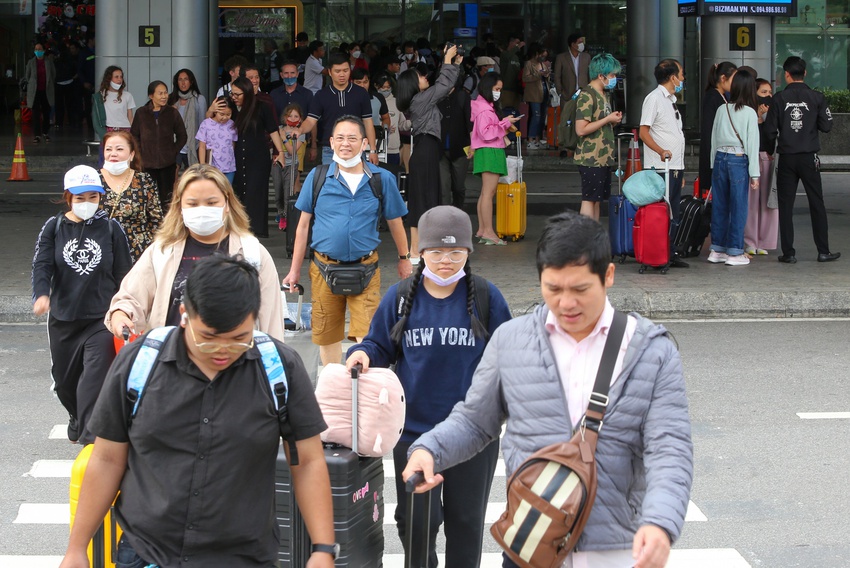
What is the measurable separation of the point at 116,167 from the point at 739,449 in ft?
12.9

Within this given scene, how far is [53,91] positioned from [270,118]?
15.0 meters

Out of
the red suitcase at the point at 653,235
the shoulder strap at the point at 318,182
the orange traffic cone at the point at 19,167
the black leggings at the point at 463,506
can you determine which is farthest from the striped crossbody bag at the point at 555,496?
the orange traffic cone at the point at 19,167

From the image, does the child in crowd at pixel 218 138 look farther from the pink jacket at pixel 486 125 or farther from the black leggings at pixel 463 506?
the black leggings at pixel 463 506

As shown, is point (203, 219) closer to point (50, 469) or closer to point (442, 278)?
point (442, 278)

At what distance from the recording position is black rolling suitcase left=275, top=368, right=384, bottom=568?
4527 millimetres

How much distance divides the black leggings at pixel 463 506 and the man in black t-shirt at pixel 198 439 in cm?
125

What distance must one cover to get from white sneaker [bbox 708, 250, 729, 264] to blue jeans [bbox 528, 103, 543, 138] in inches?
447

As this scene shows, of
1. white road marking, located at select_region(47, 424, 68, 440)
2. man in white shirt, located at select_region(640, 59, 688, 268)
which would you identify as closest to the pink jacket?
man in white shirt, located at select_region(640, 59, 688, 268)

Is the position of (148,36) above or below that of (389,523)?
above

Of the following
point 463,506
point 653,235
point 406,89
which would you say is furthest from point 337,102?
point 463,506

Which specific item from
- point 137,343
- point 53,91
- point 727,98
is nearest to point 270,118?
point 727,98

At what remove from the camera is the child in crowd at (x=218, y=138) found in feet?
45.1

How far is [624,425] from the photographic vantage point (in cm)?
354

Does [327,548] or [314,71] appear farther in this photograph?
[314,71]
